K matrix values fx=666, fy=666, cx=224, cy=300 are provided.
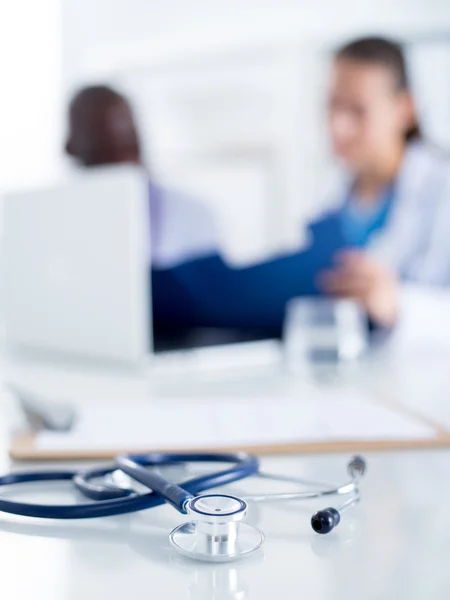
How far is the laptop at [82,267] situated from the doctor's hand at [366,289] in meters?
0.89

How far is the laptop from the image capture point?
3.78ft

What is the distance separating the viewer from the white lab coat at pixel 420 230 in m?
2.45

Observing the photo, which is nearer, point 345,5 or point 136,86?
point 345,5

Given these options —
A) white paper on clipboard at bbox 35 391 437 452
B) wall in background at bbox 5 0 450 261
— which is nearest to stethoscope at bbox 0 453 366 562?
white paper on clipboard at bbox 35 391 437 452

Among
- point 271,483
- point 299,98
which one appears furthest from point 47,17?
point 271,483

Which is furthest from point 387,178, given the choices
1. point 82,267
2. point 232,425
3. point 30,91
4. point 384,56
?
point 232,425

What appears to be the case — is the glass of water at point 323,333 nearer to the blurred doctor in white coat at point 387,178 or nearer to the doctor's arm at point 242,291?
the doctor's arm at point 242,291

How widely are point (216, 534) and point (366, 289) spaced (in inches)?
66.7

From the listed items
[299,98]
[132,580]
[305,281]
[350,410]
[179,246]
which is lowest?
[132,580]

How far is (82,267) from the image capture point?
1233 millimetres

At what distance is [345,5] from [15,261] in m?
1.75

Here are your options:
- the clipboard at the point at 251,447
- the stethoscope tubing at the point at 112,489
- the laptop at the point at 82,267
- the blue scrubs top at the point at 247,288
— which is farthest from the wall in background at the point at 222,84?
the stethoscope tubing at the point at 112,489

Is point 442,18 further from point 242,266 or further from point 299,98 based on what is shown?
point 242,266

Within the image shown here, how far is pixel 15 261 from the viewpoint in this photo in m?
1.44
